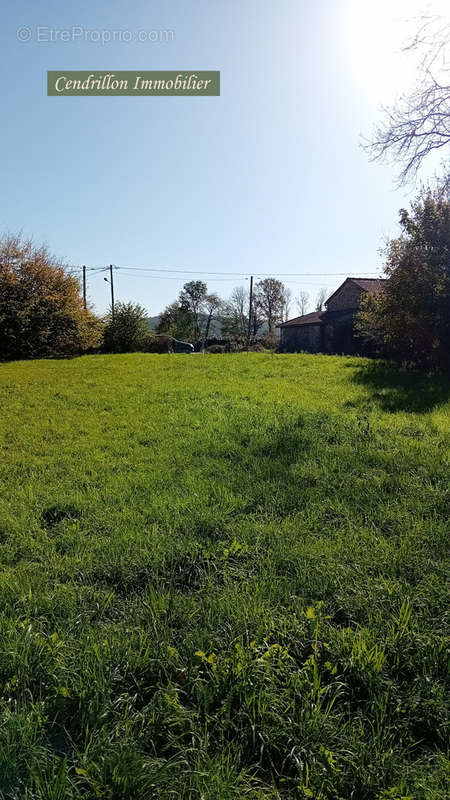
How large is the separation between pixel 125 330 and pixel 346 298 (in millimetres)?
15750

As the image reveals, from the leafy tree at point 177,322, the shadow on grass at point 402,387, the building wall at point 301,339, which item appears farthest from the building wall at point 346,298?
the leafy tree at point 177,322

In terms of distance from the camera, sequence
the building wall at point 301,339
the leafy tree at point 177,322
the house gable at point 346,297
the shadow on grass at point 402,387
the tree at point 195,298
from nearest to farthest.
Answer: the shadow on grass at point 402,387
the house gable at point 346,297
the building wall at point 301,339
the leafy tree at point 177,322
the tree at point 195,298

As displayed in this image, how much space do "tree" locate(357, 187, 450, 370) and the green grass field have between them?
706 cm

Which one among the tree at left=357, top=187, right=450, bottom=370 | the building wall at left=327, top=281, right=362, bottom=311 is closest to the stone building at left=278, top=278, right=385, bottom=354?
the building wall at left=327, top=281, right=362, bottom=311

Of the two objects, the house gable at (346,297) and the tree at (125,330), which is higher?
the house gable at (346,297)

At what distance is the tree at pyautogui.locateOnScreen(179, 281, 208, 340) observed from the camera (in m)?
55.8

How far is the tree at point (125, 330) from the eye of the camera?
22562 millimetres

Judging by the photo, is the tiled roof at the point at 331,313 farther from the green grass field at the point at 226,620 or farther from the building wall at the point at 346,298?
the green grass field at the point at 226,620

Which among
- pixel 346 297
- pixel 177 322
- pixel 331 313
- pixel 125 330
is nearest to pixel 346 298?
pixel 346 297

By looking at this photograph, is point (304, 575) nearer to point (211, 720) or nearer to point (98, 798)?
point (211, 720)

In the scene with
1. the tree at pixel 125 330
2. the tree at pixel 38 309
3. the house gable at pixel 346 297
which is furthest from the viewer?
the house gable at pixel 346 297

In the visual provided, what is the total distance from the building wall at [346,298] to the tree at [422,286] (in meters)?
15.8

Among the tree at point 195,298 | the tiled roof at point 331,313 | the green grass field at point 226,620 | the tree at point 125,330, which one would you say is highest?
the tree at point 195,298

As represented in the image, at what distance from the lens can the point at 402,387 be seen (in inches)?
340
